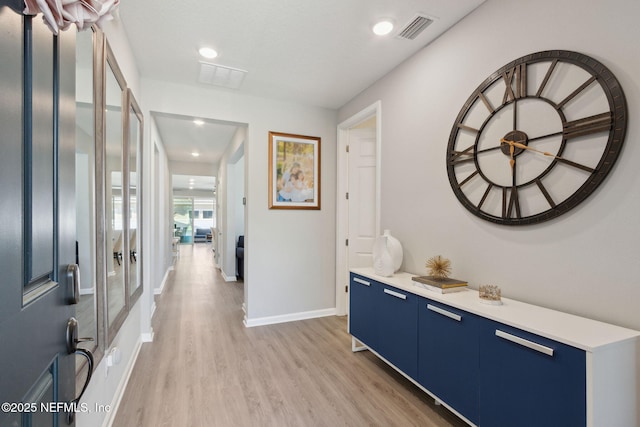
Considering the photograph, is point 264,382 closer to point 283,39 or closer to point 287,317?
point 287,317

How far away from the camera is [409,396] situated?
7.09ft

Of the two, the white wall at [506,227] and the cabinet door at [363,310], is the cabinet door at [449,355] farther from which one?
the cabinet door at [363,310]

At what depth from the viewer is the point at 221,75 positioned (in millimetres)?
2977

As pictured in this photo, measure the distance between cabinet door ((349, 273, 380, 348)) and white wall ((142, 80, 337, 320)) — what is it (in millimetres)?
1048

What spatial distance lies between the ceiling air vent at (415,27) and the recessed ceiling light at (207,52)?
5.08ft

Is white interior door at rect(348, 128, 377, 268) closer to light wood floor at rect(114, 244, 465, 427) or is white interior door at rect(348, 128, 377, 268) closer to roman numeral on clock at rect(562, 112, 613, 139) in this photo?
light wood floor at rect(114, 244, 465, 427)

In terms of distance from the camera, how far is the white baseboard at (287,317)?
11.5ft

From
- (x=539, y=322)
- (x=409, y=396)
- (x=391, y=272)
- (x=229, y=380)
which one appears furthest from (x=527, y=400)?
(x=229, y=380)

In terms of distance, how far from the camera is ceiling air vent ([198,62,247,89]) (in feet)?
9.28

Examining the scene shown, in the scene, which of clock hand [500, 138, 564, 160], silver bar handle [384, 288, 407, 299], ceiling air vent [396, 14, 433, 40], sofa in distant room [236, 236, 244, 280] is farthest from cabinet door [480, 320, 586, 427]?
sofa in distant room [236, 236, 244, 280]

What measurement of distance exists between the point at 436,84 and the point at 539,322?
182 cm

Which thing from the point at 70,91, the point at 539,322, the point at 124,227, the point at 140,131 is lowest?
the point at 539,322

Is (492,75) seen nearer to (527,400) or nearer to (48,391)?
(527,400)

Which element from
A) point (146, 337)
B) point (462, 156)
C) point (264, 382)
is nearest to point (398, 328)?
point (264, 382)
